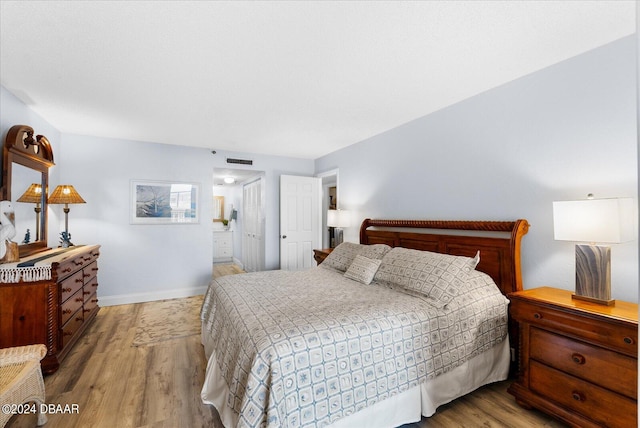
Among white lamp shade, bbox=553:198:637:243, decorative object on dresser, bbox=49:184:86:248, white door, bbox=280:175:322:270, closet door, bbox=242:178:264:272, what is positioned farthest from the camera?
closet door, bbox=242:178:264:272

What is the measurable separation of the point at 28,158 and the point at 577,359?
480cm

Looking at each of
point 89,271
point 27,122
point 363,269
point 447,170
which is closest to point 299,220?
point 363,269

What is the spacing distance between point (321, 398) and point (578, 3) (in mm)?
2478

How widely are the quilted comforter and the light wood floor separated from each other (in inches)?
11.8

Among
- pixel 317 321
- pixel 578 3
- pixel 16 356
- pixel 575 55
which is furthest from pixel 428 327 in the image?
pixel 16 356

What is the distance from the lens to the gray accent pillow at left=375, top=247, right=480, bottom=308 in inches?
84.4

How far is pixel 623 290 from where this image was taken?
6.10ft

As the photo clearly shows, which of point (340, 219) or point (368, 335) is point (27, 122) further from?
point (368, 335)

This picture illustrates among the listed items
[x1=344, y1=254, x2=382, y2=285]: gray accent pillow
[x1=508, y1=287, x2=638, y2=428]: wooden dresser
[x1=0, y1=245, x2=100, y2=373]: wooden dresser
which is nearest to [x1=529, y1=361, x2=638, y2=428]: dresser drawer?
[x1=508, y1=287, x2=638, y2=428]: wooden dresser

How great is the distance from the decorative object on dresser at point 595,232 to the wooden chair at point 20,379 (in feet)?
10.7

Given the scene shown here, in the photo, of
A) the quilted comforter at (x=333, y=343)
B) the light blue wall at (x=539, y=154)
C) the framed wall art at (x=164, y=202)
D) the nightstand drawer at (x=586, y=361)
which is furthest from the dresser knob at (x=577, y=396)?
the framed wall art at (x=164, y=202)

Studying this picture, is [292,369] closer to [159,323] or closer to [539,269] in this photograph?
[539,269]

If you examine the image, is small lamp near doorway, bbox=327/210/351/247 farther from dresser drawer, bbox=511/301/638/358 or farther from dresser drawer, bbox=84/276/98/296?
dresser drawer, bbox=84/276/98/296

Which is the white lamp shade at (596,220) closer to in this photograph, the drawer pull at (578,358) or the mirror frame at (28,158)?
the drawer pull at (578,358)
